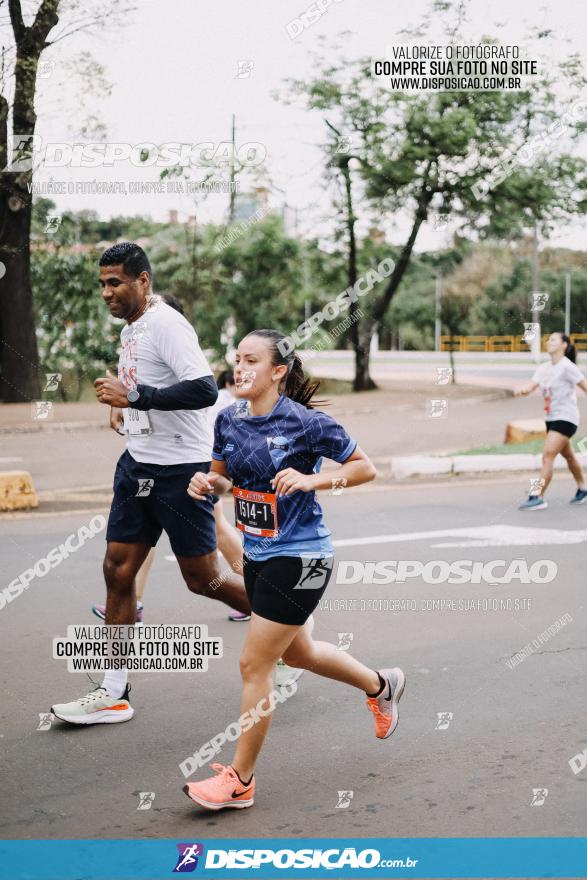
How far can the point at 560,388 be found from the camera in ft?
33.3

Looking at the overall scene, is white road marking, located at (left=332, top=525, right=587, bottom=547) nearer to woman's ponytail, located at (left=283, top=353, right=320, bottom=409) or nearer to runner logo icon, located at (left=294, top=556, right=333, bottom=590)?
woman's ponytail, located at (left=283, top=353, right=320, bottom=409)


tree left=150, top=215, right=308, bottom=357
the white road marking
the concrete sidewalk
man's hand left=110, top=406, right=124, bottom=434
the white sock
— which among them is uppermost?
tree left=150, top=215, right=308, bottom=357

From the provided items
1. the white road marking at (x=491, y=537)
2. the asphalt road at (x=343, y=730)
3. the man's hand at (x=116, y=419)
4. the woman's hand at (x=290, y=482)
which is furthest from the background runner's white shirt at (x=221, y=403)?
the woman's hand at (x=290, y=482)

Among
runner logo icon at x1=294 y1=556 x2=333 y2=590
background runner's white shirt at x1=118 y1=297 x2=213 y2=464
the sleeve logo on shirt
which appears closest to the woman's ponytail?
the sleeve logo on shirt

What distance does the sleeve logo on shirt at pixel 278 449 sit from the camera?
375 cm

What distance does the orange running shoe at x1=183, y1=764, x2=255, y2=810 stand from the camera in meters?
3.70

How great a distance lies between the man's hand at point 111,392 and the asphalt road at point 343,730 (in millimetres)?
1351

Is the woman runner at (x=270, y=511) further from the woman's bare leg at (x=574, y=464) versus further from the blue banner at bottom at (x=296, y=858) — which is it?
the woman's bare leg at (x=574, y=464)

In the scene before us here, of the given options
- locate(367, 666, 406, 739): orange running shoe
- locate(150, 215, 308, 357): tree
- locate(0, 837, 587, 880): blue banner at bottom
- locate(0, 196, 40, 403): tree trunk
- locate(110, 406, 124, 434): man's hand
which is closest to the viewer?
locate(0, 837, 587, 880): blue banner at bottom

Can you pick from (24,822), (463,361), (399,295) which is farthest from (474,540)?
(463,361)

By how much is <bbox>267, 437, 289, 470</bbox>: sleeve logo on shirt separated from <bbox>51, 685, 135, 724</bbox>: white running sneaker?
1556 mm

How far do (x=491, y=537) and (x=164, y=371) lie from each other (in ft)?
15.3

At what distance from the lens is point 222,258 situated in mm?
26000

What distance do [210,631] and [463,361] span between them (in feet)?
140
